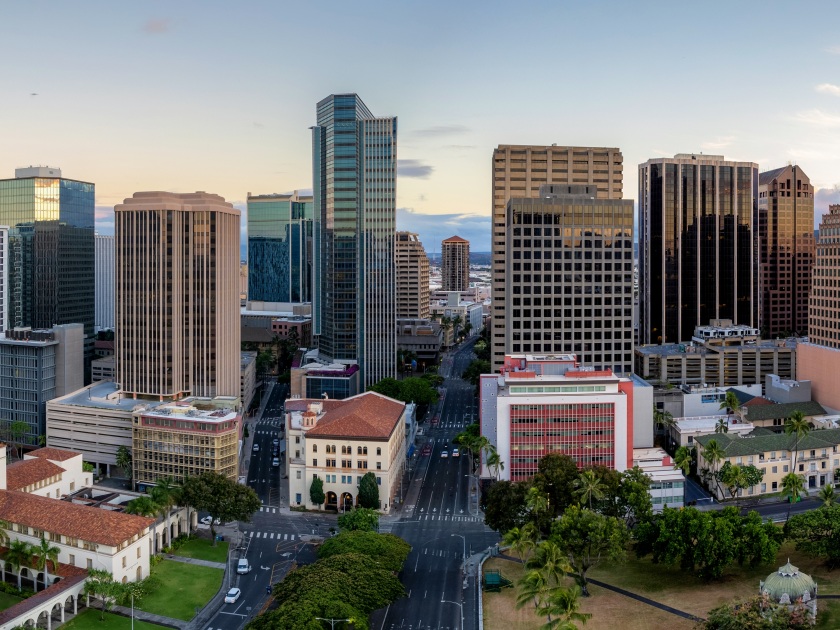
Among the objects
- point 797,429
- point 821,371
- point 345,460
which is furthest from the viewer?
point 821,371

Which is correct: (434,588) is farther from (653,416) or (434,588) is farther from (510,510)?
(653,416)

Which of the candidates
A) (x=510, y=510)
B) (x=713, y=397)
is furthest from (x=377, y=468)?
(x=713, y=397)

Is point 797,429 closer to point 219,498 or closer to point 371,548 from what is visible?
point 371,548

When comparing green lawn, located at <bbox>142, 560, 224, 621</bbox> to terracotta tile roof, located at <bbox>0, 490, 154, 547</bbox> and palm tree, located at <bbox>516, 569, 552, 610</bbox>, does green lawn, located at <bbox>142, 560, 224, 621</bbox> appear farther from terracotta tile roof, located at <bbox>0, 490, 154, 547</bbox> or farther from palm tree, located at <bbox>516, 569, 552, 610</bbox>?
palm tree, located at <bbox>516, 569, 552, 610</bbox>

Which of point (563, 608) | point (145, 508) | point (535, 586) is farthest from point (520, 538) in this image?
point (145, 508)

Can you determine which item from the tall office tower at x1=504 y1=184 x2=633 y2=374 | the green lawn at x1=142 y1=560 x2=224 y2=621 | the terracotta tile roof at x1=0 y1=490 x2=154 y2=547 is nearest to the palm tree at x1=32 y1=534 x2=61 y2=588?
the terracotta tile roof at x1=0 y1=490 x2=154 y2=547
